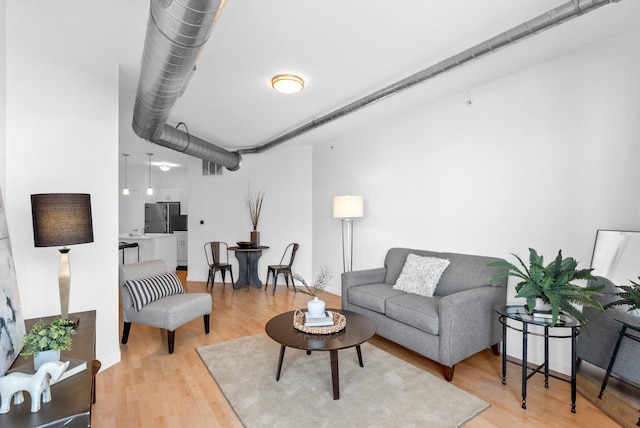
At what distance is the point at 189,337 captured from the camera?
3555 millimetres

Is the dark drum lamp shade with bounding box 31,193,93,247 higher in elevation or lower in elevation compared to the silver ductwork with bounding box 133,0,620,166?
lower

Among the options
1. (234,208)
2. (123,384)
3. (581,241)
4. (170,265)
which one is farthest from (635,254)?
(170,265)

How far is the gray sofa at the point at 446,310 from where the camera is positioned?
265 centimetres

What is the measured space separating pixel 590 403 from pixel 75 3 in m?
4.40

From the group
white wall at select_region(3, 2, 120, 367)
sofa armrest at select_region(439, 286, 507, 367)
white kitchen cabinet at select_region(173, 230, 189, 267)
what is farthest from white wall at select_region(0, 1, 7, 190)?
white kitchen cabinet at select_region(173, 230, 189, 267)

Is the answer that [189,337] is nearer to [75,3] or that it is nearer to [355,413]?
[355,413]

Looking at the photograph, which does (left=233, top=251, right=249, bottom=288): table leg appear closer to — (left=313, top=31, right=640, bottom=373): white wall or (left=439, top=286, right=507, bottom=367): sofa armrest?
(left=313, top=31, right=640, bottom=373): white wall

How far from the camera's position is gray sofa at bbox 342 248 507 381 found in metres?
2.65

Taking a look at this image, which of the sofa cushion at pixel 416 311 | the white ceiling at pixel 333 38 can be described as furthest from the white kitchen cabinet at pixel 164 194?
the sofa cushion at pixel 416 311

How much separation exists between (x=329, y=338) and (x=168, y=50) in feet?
7.14

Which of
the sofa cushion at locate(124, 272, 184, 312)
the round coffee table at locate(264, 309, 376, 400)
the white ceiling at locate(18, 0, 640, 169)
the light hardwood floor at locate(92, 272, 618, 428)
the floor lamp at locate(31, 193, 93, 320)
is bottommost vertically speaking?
the light hardwood floor at locate(92, 272, 618, 428)

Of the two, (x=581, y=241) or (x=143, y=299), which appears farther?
(x=143, y=299)

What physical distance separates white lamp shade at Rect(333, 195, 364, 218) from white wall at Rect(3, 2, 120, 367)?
264 centimetres

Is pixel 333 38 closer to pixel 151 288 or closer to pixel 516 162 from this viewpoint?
pixel 516 162
